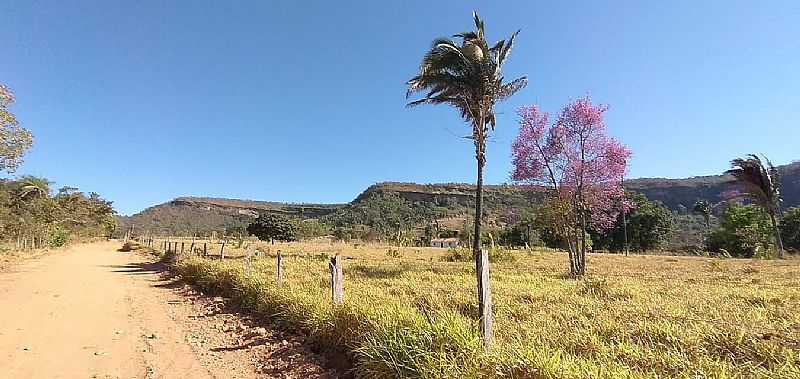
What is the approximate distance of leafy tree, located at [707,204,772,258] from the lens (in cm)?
3681

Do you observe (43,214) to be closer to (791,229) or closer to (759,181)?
(759,181)

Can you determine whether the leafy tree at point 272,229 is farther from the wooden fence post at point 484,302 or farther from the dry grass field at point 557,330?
the wooden fence post at point 484,302

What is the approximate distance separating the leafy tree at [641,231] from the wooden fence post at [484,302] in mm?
48786

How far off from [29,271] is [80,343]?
49.4 ft

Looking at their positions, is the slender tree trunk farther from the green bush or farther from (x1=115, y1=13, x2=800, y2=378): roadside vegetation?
the green bush

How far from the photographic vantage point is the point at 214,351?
21.0 feet

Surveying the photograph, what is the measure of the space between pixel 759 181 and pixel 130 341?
94.5 ft

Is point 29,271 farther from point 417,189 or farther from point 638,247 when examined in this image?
point 417,189

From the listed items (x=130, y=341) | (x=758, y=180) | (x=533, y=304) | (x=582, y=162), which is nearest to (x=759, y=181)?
(x=758, y=180)

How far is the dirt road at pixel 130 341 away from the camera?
5438 millimetres

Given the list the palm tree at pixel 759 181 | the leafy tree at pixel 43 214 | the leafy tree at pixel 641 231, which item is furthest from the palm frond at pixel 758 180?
the leafy tree at pixel 43 214

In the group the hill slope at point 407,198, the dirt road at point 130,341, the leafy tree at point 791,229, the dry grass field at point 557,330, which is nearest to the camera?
the dry grass field at point 557,330

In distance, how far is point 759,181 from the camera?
24281 millimetres

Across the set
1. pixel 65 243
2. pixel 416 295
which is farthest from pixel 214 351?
pixel 65 243
